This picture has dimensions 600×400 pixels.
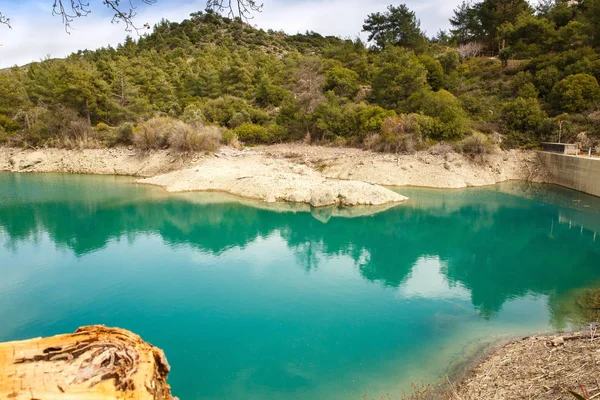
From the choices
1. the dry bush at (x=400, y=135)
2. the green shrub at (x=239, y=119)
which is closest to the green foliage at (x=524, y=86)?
the dry bush at (x=400, y=135)

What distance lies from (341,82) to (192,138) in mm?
18259

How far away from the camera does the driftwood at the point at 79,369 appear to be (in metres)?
2.97

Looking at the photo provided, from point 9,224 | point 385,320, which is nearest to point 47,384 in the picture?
point 385,320

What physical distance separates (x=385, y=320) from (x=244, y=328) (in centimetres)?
369

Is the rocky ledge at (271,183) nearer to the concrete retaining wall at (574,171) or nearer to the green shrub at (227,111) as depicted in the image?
the concrete retaining wall at (574,171)

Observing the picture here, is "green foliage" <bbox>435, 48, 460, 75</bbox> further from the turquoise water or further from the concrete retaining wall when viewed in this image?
the turquoise water

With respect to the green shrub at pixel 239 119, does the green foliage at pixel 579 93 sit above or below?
above

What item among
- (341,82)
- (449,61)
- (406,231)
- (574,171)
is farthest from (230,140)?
(449,61)

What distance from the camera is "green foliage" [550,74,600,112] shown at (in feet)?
105

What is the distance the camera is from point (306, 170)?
95.4 ft

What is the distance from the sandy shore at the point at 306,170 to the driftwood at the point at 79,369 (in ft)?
64.5

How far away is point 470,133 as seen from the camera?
31.7m

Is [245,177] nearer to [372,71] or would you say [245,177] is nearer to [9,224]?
[9,224]

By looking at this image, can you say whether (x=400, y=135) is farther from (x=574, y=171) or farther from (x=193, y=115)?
(x=193, y=115)
